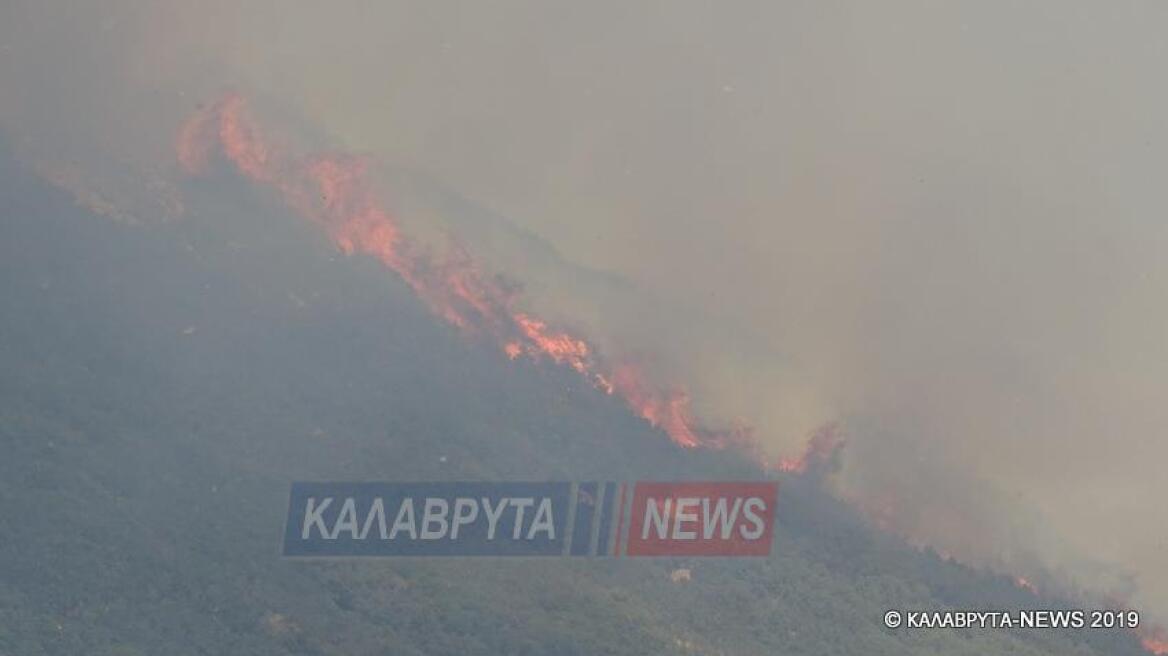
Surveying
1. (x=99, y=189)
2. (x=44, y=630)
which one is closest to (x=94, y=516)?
(x=44, y=630)

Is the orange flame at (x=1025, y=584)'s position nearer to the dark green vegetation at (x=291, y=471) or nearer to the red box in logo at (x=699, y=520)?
the dark green vegetation at (x=291, y=471)

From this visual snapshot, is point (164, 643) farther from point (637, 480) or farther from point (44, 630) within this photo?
point (637, 480)

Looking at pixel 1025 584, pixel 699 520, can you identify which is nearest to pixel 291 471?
pixel 699 520

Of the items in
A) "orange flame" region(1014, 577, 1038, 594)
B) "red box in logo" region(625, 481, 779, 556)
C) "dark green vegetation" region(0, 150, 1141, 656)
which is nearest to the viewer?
"dark green vegetation" region(0, 150, 1141, 656)

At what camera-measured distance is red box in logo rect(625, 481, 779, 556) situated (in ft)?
205

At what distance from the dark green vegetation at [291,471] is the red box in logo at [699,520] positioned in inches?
48.5

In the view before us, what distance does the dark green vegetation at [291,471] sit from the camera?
49.7 meters

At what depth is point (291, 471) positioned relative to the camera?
60.4 metres

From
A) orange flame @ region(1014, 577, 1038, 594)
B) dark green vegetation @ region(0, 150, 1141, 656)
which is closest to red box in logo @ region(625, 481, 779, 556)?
dark green vegetation @ region(0, 150, 1141, 656)

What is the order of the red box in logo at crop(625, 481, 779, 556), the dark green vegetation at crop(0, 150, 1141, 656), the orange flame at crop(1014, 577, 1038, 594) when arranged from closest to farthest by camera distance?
the dark green vegetation at crop(0, 150, 1141, 656) → the red box in logo at crop(625, 481, 779, 556) → the orange flame at crop(1014, 577, 1038, 594)

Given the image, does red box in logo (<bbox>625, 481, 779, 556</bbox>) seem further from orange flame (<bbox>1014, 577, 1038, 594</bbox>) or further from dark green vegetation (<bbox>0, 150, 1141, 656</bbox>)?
orange flame (<bbox>1014, 577, 1038, 594</bbox>)

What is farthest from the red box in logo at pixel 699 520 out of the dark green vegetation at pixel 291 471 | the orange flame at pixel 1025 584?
the orange flame at pixel 1025 584

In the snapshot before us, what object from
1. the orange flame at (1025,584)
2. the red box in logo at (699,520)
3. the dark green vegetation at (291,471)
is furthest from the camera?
the orange flame at (1025,584)

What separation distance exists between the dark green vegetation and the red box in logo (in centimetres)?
123
